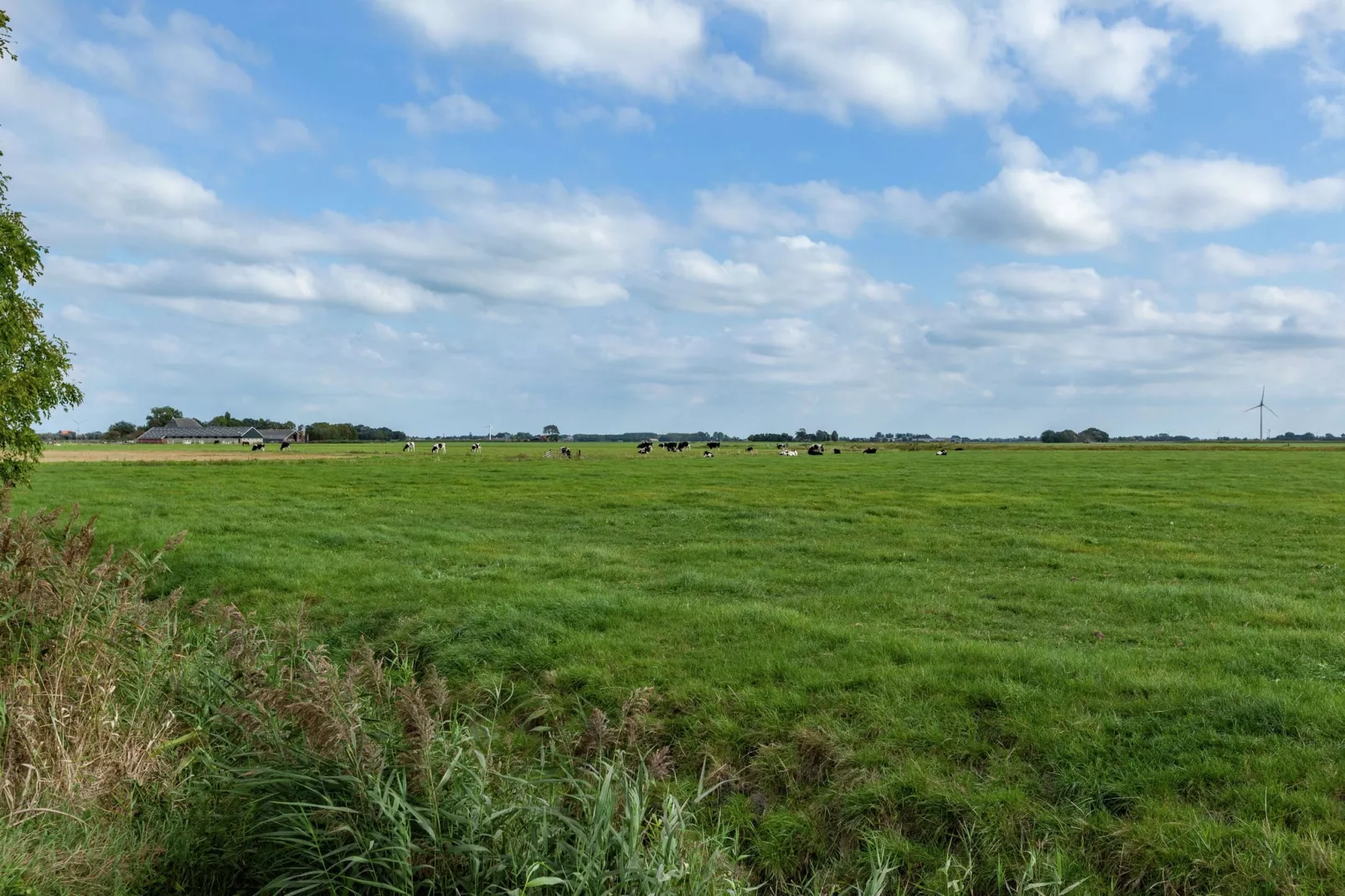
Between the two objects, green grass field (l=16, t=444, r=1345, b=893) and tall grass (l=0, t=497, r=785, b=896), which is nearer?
tall grass (l=0, t=497, r=785, b=896)

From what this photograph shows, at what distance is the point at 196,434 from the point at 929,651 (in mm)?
197069

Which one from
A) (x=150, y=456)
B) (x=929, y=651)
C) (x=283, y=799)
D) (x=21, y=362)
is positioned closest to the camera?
(x=283, y=799)

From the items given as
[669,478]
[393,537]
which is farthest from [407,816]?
[669,478]

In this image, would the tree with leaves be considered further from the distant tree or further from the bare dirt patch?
the distant tree

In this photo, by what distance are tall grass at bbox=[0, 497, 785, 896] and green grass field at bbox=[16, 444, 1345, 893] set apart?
5.46 ft

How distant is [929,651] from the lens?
952 cm

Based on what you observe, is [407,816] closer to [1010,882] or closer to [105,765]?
[105,765]

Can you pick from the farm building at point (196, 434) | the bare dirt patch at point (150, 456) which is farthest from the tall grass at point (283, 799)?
the farm building at point (196, 434)

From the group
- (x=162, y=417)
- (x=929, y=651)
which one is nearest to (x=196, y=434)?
(x=162, y=417)

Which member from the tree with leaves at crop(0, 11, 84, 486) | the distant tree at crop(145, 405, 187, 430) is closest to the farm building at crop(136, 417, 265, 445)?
the distant tree at crop(145, 405, 187, 430)

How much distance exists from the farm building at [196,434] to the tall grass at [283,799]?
179 m

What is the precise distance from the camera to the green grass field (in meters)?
6.19

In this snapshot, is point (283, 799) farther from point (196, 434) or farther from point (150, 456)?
point (196, 434)

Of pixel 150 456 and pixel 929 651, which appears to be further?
pixel 150 456
